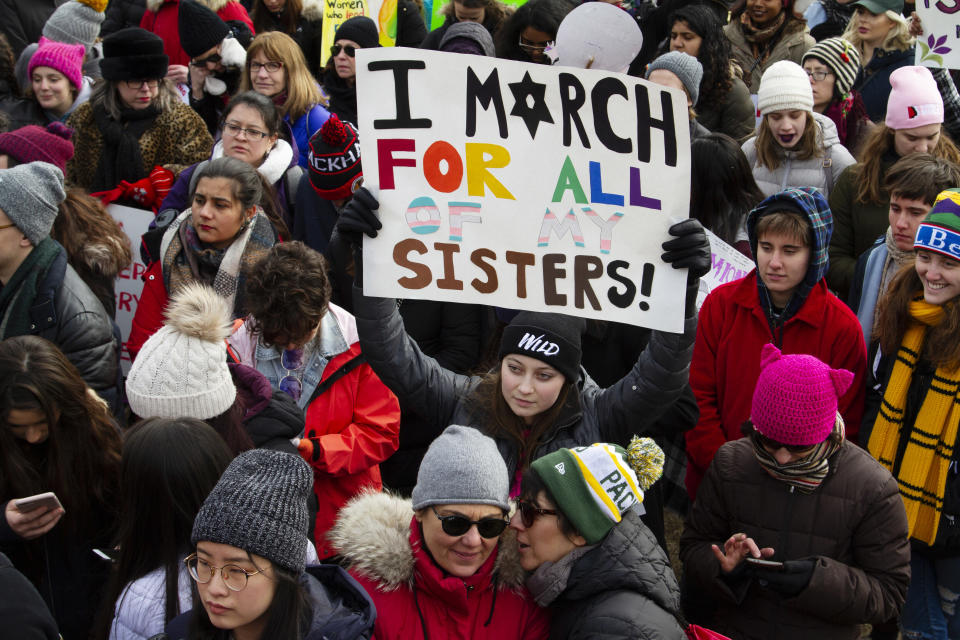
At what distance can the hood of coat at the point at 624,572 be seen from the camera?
2.71 meters

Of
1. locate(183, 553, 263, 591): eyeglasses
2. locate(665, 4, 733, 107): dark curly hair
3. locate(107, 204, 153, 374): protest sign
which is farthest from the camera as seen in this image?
locate(665, 4, 733, 107): dark curly hair

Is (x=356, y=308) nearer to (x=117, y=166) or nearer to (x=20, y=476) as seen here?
(x=20, y=476)

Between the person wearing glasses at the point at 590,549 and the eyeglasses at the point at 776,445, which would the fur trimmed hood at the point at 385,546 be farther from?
the eyeglasses at the point at 776,445

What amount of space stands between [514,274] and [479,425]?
1.89 feet

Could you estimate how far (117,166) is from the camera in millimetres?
6102

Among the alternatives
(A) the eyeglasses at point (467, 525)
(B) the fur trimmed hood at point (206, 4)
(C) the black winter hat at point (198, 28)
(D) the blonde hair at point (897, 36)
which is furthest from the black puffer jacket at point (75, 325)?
(D) the blonde hair at point (897, 36)

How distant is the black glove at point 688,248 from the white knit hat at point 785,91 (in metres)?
2.73

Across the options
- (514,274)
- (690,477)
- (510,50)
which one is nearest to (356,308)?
(514,274)

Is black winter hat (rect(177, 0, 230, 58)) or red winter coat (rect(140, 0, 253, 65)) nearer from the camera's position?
black winter hat (rect(177, 0, 230, 58))

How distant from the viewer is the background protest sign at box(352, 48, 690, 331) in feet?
10.5

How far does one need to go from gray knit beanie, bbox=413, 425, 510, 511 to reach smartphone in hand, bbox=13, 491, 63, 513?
1099 millimetres

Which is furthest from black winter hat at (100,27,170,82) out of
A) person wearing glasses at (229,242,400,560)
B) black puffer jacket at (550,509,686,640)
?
black puffer jacket at (550,509,686,640)

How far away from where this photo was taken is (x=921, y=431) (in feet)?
12.7

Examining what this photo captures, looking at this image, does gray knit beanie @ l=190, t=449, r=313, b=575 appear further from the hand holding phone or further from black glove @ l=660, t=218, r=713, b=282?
black glove @ l=660, t=218, r=713, b=282
